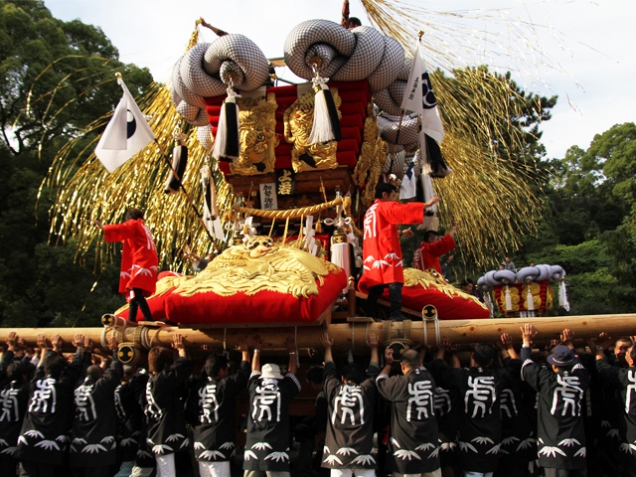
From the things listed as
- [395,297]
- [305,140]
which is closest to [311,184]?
[305,140]

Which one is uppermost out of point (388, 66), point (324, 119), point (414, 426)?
point (388, 66)

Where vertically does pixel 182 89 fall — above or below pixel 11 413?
above

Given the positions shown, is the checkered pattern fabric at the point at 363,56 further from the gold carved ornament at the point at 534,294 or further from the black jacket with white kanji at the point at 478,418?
the gold carved ornament at the point at 534,294

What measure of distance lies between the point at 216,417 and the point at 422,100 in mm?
3630

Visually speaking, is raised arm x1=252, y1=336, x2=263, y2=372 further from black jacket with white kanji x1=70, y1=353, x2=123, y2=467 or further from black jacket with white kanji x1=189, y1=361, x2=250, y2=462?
black jacket with white kanji x1=70, y1=353, x2=123, y2=467

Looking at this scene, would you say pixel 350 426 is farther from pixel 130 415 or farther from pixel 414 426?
A: pixel 130 415

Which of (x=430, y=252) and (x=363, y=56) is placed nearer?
(x=363, y=56)

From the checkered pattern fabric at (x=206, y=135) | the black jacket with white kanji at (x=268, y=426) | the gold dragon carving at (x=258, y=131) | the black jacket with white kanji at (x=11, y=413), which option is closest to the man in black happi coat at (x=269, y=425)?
the black jacket with white kanji at (x=268, y=426)

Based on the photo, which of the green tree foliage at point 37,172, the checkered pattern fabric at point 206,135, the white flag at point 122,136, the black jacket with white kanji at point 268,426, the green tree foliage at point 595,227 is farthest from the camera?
the green tree foliage at point 595,227

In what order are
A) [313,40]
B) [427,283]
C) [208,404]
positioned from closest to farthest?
[208,404] → [427,283] → [313,40]

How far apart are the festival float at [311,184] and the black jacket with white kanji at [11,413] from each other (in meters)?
0.61

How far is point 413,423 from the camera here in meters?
4.27

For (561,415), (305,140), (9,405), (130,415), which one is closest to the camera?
(561,415)

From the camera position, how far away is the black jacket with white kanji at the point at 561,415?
434cm
